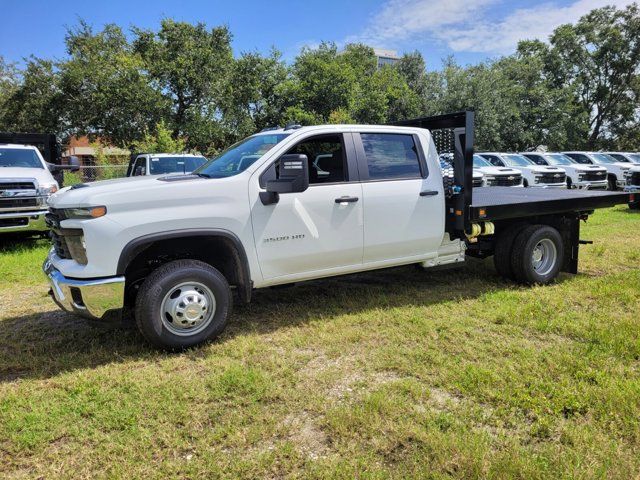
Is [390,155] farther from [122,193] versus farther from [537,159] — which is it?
[537,159]

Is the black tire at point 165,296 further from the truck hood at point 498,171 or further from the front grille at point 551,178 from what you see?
the front grille at point 551,178

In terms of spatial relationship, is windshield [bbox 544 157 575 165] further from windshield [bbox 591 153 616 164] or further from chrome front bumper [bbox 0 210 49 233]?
chrome front bumper [bbox 0 210 49 233]

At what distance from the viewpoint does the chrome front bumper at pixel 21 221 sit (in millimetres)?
8422

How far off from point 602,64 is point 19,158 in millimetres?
42640

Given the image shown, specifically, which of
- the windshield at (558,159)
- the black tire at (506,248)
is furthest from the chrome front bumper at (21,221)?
the windshield at (558,159)

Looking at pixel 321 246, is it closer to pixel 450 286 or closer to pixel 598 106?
pixel 450 286

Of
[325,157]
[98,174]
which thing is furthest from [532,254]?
[98,174]

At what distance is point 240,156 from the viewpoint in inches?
188

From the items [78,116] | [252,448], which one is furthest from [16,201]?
[78,116]

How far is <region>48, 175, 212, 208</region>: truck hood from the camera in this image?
12.3 ft

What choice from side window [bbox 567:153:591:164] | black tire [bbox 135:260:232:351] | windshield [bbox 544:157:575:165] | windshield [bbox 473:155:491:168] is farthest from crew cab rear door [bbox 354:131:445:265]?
side window [bbox 567:153:591:164]

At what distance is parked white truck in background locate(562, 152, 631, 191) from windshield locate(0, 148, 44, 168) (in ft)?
61.5

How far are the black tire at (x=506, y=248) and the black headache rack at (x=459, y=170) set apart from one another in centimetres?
80

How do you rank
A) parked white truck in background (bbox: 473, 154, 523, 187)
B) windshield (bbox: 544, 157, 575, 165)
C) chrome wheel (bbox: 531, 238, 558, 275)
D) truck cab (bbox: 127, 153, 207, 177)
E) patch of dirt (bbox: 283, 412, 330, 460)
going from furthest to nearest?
windshield (bbox: 544, 157, 575, 165)
parked white truck in background (bbox: 473, 154, 523, 187)
truck cab (bbox: 127, 153, 207, 177)
chrome wheel (bbox: 531, 238, 558, 275)
patch of dirt (bbox: 283, 412, 330, 460)
